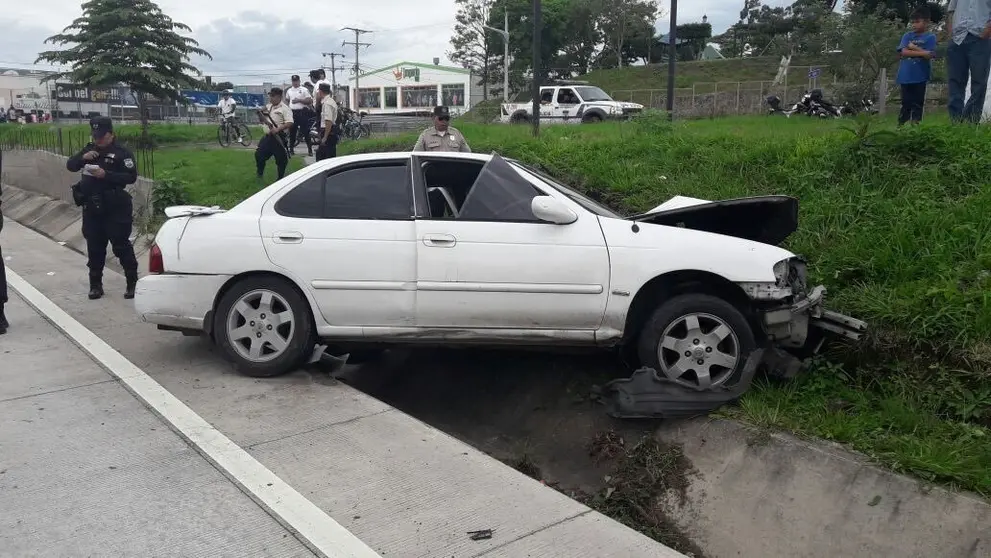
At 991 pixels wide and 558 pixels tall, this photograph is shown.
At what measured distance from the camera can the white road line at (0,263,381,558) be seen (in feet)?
10.5

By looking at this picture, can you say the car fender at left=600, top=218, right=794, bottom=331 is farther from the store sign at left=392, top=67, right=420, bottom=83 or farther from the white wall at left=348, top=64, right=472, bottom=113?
the store sign at left=392, top=67, right=420, bottom=83

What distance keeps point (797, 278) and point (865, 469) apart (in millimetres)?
1458

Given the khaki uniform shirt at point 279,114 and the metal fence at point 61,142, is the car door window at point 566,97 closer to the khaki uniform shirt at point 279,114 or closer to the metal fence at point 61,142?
the metal fence at point 61,142

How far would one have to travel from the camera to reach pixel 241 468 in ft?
12.6

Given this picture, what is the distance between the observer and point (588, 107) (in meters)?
22.8

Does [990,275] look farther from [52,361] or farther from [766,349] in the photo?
[52,361]

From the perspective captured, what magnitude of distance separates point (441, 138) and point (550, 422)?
3924mm

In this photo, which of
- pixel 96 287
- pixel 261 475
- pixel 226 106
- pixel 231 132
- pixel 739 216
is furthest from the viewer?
pixel 231 132

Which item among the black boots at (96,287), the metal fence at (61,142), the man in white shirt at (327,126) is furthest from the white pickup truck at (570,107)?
the black boots at (96,287)

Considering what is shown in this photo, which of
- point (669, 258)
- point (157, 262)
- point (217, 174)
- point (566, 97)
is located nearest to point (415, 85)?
point (566, 97)

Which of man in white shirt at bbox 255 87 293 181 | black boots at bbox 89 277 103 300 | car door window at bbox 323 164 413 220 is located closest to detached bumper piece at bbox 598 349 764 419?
car door window at bbox 323 164 413 220

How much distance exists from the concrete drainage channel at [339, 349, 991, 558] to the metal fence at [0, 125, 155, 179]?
9.46 m

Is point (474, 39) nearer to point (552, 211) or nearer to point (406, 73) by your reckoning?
point (406, 73)

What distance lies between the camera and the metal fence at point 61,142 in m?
14.6
